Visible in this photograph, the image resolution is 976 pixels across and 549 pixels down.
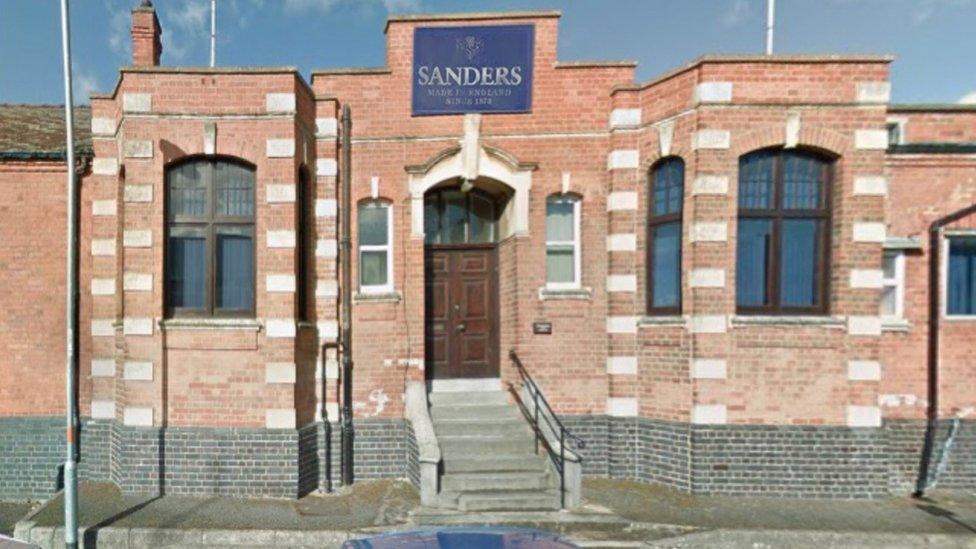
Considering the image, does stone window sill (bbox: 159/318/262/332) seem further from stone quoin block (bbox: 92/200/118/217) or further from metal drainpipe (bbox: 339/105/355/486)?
stone quoin block (bbox: 92/200/118/217)

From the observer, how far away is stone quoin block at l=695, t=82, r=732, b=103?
23.5 feet

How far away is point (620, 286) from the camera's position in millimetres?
7930

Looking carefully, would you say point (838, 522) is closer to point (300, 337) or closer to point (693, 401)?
point (693, 401)

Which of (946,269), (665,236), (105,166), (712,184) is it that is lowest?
(946,269)

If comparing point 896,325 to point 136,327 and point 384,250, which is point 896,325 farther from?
point 136,327

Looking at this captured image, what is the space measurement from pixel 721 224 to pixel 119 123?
895 centimetres

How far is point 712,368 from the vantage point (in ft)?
23.4

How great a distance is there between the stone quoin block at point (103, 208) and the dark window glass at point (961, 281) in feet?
42.5

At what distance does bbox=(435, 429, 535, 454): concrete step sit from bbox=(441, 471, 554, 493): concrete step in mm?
356

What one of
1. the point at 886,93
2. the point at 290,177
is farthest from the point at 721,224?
the point at 290,177

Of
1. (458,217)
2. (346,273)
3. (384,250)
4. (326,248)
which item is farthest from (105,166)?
(458,217)

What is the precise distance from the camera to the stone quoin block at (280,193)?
7.17 m

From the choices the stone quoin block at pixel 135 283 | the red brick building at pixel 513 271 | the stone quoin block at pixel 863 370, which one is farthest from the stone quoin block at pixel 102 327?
the stone quoin block at pixel 863 370

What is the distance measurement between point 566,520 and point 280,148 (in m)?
6.32
